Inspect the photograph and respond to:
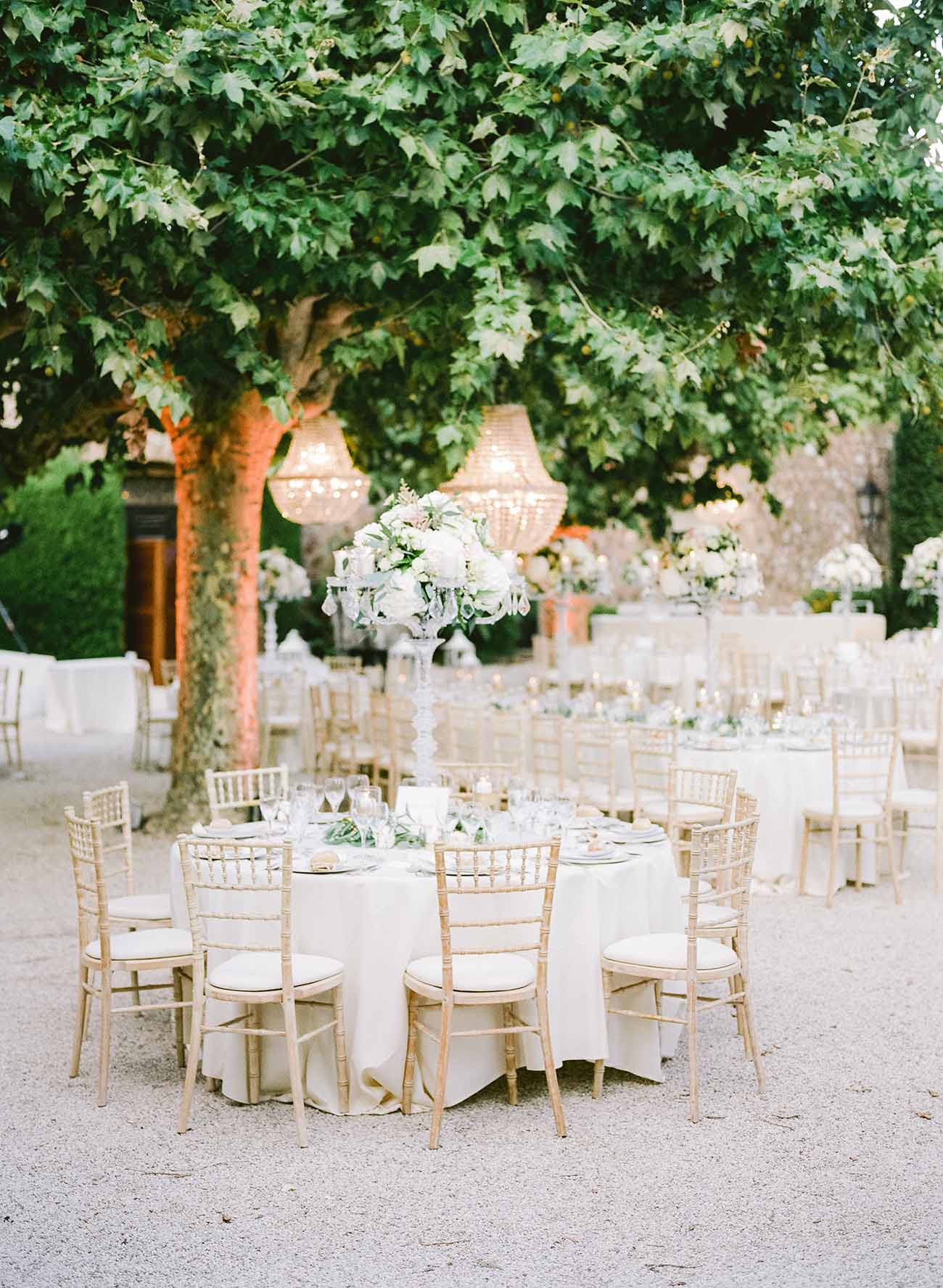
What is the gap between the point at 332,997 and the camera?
4.95m

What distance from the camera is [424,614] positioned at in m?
5.60

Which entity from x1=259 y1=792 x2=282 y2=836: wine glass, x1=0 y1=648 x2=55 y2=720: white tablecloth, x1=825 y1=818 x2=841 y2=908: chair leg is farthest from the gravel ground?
x1=0 y1=648 x2=55 y2=720: white tablecloth

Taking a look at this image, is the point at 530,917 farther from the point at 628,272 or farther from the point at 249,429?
the point at 249,429

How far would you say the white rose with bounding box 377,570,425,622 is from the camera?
18.0 ft

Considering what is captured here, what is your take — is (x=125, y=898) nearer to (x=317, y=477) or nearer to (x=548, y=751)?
(x=317, y=477)

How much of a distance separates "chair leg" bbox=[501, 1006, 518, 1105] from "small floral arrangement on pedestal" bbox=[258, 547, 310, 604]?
8.71 metres

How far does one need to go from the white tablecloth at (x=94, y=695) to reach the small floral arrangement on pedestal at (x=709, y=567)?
859 centimetres

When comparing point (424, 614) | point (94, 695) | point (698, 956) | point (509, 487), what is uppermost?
point (509, 487)

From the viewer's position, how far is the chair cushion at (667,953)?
493 cm

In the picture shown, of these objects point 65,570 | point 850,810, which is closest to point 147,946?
point 850,810

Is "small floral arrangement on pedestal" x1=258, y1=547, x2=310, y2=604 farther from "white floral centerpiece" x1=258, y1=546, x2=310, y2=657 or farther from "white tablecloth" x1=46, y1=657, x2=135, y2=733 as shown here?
"white tablecloth" x1=46, y1=657, x2=135, y2=733

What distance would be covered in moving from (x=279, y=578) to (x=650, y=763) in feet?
18.1

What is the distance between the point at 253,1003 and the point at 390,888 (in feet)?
1.90

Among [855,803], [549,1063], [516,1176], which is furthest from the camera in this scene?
[855,803]
